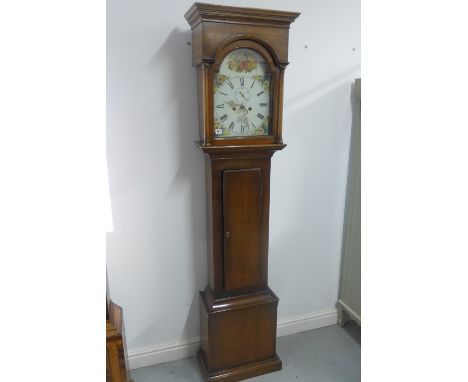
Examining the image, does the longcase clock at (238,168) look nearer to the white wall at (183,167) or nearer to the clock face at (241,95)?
the clock face at (241,95)

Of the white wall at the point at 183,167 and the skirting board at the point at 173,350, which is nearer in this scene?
the white wall at the point at 183,167

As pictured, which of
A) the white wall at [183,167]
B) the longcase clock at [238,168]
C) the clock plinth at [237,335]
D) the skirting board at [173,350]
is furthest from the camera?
the skirting board at [173,350]

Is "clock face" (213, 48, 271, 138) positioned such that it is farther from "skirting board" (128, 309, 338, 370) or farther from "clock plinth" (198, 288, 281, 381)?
"skirting board" (128, 309, 338, 370)

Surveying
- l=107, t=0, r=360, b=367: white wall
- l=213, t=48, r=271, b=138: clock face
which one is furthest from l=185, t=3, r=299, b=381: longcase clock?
l=107, t=0, r=360, b=367: white wall

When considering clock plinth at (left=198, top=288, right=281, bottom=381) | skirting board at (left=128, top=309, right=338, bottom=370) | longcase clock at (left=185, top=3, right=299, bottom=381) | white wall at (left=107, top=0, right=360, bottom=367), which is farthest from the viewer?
skirting board at (left=128, top=309, right=338, bottom=370)

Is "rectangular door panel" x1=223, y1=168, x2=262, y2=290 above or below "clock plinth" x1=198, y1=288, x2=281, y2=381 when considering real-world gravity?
above

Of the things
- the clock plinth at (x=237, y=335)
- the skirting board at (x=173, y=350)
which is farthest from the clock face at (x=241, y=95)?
the skirting board at (x=173, y=350)

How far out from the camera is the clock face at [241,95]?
1.38 metres

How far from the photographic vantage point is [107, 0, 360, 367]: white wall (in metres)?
1.47

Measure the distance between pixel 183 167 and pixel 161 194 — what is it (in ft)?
0.53

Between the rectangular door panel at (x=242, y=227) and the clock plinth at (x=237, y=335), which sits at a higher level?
the rectangular door panel at (x=242, y=227)

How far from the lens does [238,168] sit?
149cm

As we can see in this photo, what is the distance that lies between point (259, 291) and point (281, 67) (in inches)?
40.6

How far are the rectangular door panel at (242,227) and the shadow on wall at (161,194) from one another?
0.67ft
